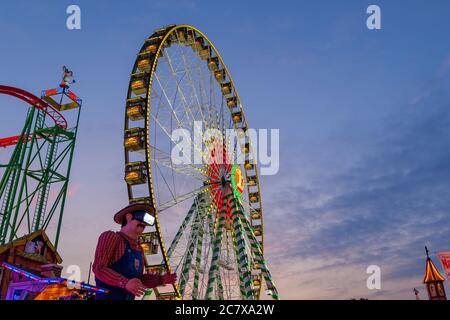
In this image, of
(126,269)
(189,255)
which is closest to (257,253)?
(189,255)

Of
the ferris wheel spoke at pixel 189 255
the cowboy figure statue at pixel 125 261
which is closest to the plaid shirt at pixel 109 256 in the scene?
the cowboy figure statue at pixel 125 261

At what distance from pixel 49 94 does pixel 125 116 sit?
1275 centimetres

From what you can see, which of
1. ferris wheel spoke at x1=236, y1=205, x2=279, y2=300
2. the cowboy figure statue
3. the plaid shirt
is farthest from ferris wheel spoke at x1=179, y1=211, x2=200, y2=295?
the plaid shirt

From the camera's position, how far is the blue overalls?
6363 millimetres

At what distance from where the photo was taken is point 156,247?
1481 centimetres

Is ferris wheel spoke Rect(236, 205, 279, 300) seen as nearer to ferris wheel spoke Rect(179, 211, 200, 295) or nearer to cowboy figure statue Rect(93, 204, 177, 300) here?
ferris wheel spoke Rect(179, 211, 200, 295)

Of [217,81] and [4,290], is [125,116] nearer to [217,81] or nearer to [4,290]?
[4,290]

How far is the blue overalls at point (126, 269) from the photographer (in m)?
6.36

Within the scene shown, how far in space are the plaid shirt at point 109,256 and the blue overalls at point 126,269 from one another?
0.28 ft

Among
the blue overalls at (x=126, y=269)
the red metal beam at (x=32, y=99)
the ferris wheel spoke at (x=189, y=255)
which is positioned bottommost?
the blue overalls at (x=126, y=269)

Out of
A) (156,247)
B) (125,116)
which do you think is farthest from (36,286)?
(125,116)

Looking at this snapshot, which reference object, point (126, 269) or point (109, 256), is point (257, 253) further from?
point (109, 256)

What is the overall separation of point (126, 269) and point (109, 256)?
1.32 feet

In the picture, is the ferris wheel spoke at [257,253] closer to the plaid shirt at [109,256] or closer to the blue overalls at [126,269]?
the blue overalls at [126,269]
